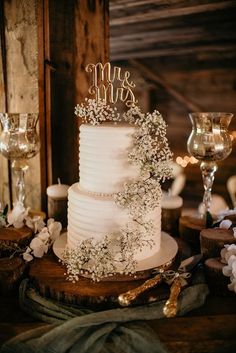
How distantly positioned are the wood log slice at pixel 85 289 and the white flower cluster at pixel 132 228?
0.05 meters

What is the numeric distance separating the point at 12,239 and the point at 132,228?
2.41 ft

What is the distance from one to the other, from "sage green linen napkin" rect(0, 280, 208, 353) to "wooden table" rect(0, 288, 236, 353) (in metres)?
0.04

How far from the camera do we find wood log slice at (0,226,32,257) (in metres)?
2.19

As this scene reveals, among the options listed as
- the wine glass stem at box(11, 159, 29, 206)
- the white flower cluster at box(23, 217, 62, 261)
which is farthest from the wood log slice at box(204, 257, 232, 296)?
the wine glass stem at box(11, 159, 29, 206)

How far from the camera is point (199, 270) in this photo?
209 cm

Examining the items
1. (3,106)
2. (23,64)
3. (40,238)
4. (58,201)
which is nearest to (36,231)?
(40,238)

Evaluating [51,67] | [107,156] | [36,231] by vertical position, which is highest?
[51,67]

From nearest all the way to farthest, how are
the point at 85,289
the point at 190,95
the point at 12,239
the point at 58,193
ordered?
the point at 85,289
the point at 12,239
the point at 58,193
the point at 190,95

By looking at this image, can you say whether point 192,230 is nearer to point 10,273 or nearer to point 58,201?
point 58,201

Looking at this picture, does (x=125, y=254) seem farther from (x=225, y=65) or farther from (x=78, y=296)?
(x=225, y=65)

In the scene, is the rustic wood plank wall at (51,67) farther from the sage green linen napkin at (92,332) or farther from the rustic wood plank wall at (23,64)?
the sage green linen napkin at (92,332)

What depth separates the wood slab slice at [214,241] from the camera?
2.06 meters

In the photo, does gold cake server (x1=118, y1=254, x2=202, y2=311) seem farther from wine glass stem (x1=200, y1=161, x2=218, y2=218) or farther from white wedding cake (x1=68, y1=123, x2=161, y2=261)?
wine glass stem (x1=200, y1=161, x2=218, y2=218)

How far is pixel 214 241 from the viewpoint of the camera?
6.82 feet
